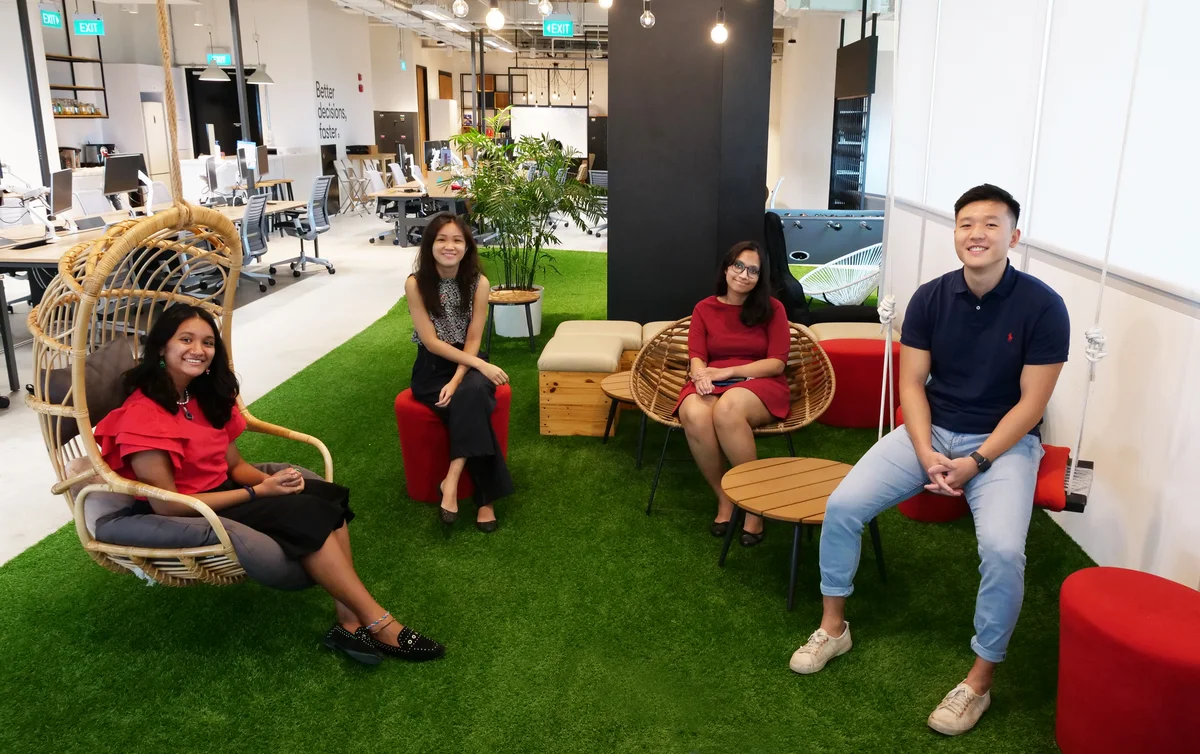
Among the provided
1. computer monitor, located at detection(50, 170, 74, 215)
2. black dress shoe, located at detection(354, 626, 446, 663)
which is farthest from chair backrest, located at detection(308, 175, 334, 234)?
black dress shoe, located at detection(354, 626, 446, 663)

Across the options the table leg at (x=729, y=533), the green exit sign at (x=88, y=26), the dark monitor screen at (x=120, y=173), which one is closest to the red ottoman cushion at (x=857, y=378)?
the table leg at (x=729, y=533)

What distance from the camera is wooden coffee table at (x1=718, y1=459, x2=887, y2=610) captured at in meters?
2.95

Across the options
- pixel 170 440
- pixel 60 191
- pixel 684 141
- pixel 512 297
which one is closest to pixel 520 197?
pixel 512 297

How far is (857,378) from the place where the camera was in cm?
483

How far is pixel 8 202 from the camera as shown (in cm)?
960

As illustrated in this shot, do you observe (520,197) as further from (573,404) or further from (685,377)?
(685,377)

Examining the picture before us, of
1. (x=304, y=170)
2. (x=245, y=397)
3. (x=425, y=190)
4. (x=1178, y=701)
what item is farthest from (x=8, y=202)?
(x=1178, y=701)

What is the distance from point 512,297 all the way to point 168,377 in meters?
3.99

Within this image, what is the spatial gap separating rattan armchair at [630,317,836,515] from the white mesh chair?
276 centimetres

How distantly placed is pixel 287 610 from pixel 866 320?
397 cm

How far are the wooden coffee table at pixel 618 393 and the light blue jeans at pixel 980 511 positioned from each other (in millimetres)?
1431

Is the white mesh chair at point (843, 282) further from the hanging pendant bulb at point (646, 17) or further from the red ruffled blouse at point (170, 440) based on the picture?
the red ruffled blouse at point (170, 440)

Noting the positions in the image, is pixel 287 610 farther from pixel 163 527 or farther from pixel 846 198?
pixel 846 198

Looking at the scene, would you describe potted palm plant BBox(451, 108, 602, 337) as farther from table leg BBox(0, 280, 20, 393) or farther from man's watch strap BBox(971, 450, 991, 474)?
man's watch strap BBox(971, 450, 991, 474)
